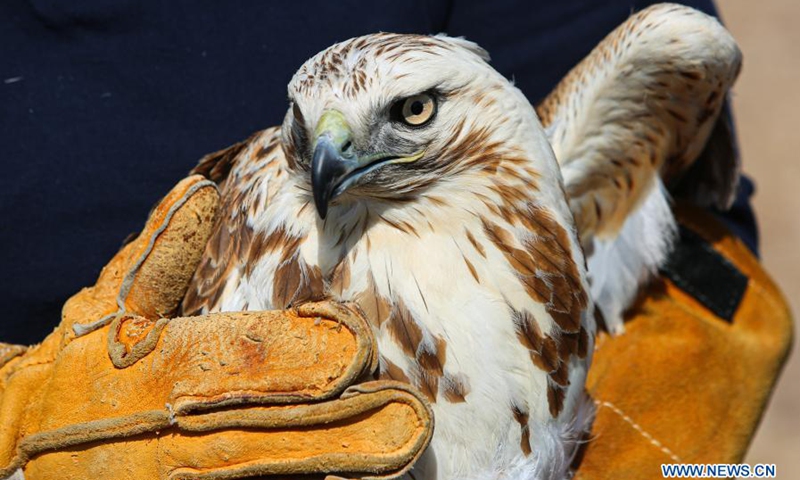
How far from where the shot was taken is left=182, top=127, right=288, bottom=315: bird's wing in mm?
2293

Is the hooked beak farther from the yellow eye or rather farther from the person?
the person

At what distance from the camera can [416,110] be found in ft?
6.73

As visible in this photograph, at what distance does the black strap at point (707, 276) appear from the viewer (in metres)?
3.19

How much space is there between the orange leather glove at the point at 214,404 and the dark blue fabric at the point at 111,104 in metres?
0.50

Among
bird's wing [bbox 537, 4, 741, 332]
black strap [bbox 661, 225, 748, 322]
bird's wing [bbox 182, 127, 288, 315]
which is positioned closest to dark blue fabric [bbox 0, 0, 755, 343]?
bird's wing [bbox 182, 127, 288, 315]

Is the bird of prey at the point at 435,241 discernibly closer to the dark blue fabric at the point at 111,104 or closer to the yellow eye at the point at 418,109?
the yellow eye at the point at 418,109

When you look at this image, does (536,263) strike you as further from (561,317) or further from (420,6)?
(420,6)

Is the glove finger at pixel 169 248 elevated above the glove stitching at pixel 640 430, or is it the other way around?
the glove finger at pixel 169 248

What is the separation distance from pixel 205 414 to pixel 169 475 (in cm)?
17

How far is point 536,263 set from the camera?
2.12 metres

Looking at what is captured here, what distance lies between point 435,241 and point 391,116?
330 mm

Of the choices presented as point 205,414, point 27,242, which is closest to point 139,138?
point 27,242

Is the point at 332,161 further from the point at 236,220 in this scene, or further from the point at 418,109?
the point at 236,220

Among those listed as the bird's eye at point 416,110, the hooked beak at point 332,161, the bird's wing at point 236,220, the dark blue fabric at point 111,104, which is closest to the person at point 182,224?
the dark blue fabric at point 111,104
